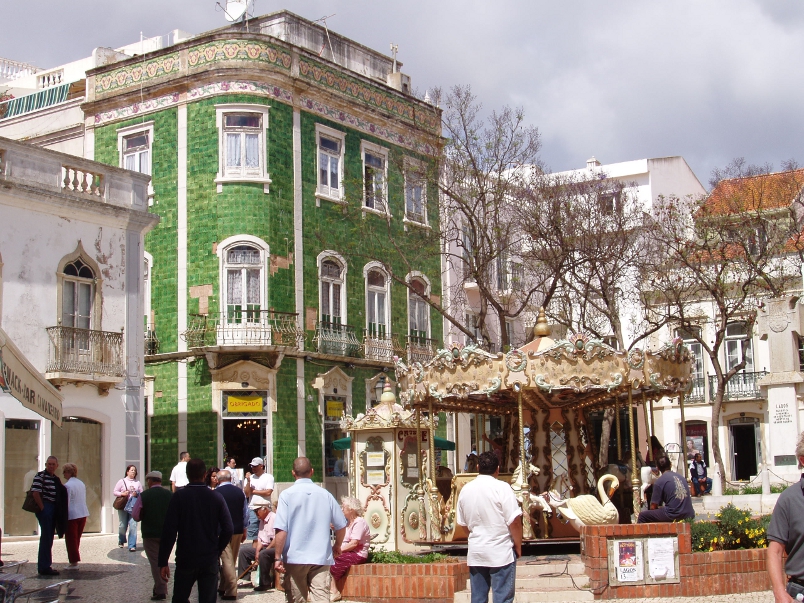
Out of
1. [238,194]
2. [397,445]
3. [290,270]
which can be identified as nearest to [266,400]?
[290,270]

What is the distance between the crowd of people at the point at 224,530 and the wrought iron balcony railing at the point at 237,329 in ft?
33.9

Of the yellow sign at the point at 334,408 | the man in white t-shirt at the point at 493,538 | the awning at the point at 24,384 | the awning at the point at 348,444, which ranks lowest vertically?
the man in white t-shirt at the point at 493,538

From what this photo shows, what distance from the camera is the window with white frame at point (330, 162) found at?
107 feet

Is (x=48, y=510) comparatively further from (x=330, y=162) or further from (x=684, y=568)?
(x=330, y=162)

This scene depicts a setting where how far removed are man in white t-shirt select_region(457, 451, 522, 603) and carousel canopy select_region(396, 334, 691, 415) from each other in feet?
22.0

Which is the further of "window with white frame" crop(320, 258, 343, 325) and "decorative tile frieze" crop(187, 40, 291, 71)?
"window with white frame" crop(320, 258, 343, 325)

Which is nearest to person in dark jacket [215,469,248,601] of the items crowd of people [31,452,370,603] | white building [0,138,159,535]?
crowd of people [31,452,370,603]

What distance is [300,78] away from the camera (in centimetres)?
3133

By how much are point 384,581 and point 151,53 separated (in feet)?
73.5

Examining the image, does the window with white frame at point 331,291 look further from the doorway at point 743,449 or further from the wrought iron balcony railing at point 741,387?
the doorway at point 743,449

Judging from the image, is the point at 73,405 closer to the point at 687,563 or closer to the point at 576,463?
the point at 576,463

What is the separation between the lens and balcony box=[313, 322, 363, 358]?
3155cm

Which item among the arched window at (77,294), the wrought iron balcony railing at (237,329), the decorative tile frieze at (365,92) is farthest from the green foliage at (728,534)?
the decorative tile frieze at (365,92)

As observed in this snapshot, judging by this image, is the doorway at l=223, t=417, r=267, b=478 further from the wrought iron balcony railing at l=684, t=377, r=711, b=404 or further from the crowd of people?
the wrought iron balcony railing at l=684, t=377, r=711, b=404
